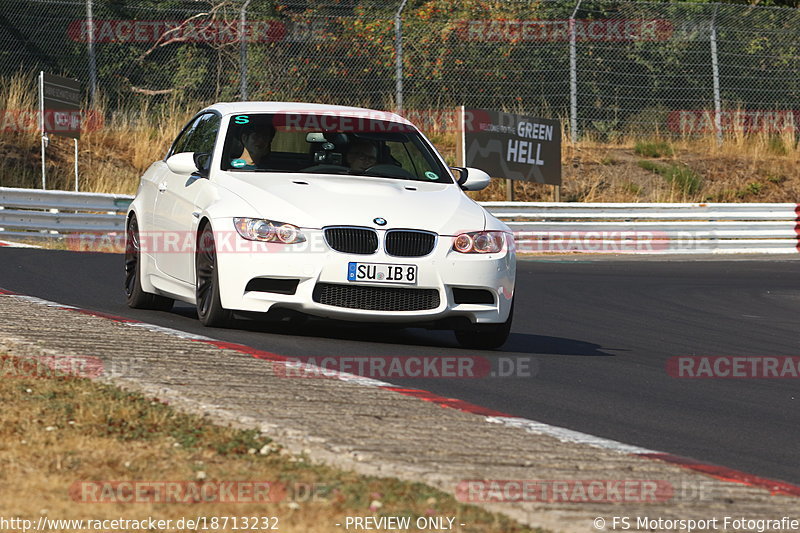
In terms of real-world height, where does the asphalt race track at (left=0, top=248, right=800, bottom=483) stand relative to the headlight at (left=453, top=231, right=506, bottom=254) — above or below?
below

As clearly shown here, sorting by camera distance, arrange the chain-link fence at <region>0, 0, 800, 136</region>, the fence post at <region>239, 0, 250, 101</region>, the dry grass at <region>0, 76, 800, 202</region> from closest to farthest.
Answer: the chain-link fence at <region>0, 0, 800, 136</region>, the fence post at <region>239, 0, 250, 101</region>, the dry grass at <region>0, 76, 800, 202</region>

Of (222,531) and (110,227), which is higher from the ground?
(222,531)

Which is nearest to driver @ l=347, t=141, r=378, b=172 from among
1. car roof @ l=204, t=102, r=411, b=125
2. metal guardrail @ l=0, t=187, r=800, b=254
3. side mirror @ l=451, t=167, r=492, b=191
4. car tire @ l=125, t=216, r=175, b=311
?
car roof @ l=204, t=102, r=411, b=125

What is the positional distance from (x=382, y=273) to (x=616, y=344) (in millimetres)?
2871

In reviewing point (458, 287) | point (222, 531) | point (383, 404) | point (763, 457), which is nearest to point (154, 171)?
point (458, 287)

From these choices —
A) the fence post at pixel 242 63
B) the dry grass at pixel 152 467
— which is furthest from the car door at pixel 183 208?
the fence post at pixel 242 63

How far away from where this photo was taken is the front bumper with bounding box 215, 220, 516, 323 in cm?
877

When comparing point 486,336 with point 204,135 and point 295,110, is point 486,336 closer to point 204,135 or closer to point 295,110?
point 295,110

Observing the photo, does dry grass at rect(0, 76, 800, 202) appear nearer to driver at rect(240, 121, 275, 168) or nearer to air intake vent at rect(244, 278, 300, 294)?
driver at rect(240, 121, 275, 168)

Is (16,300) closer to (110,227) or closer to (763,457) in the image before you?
(763,457)

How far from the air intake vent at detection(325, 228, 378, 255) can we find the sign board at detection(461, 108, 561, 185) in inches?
652

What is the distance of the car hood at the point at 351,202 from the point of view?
8.89m

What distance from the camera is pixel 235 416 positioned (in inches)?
223

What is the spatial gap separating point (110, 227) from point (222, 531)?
58.6 ft
